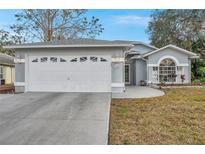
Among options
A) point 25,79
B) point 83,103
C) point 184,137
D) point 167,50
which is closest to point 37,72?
point 25,79

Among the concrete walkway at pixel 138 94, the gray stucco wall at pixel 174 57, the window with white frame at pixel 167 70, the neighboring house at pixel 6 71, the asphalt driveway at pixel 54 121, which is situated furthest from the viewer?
the neighboring house at pixel 6 71

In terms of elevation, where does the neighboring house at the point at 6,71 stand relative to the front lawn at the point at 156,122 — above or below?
above

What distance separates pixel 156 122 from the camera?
777cm

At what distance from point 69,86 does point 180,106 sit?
233 inches

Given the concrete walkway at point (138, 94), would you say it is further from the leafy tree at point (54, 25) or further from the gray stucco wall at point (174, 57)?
the leafy tree at point (54, 25)

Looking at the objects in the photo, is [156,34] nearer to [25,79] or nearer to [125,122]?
[25,79]

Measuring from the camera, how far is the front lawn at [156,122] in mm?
6152

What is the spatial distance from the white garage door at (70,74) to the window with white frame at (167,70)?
9.60 metres

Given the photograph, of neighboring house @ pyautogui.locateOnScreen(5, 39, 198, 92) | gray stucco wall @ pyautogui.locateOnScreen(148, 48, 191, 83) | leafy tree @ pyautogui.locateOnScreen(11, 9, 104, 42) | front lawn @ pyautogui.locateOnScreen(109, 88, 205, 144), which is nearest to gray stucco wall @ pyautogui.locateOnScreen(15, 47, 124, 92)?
neighboring house @ pyautogui.locateOnScreen(5, 39, 198, 92)

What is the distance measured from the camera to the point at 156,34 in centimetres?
3559

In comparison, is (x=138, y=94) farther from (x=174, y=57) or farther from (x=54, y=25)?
(x=54, y=25)

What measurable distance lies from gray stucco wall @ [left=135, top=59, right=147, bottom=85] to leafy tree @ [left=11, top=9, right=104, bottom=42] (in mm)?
9314

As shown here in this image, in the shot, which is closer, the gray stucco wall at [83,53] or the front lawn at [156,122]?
the front lawn at [156,122]

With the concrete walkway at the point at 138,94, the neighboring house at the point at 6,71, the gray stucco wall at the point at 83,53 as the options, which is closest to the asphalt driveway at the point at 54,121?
the concrete walkway at the point at 138,94
